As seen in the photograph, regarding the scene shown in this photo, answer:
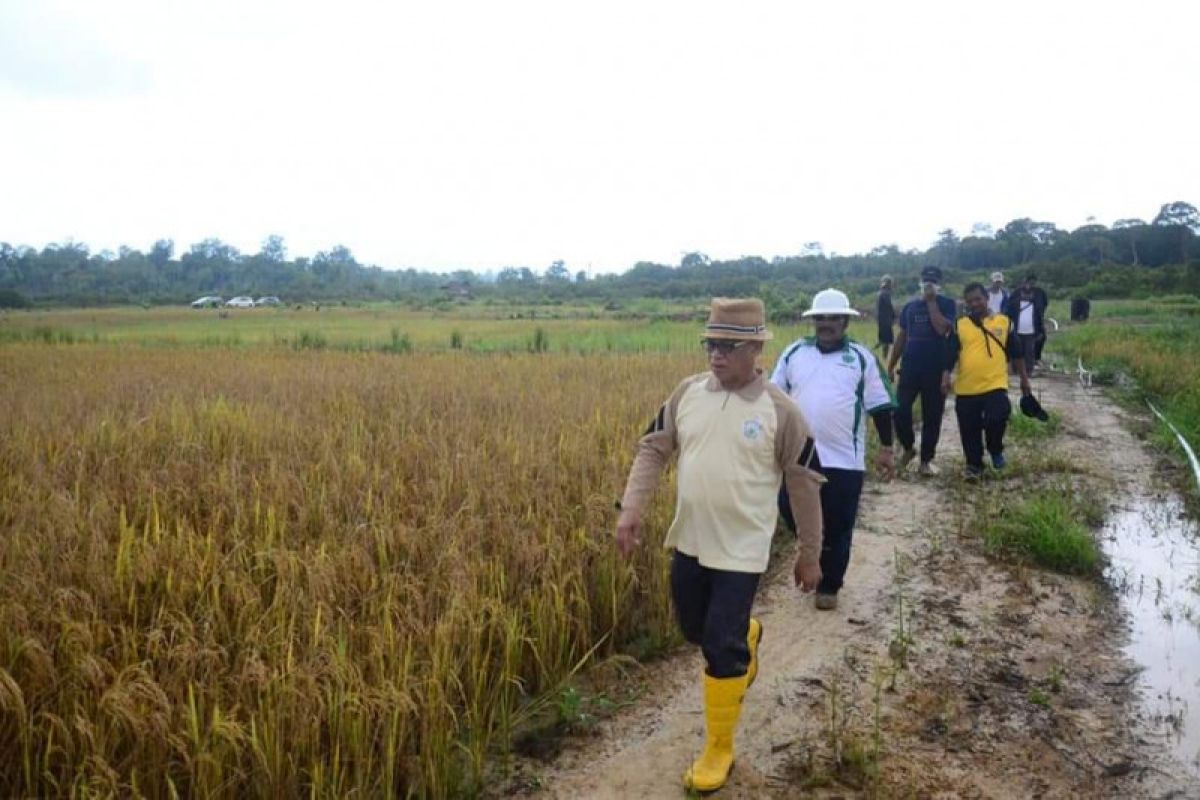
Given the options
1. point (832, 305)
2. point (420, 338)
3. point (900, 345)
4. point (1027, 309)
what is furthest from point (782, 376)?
point (420, 338)

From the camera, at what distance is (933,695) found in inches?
134

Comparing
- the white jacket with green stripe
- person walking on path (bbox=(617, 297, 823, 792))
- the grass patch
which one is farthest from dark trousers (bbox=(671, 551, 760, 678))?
the grass patch

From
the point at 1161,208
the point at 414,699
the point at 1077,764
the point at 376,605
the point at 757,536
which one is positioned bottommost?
the point at 1077,764

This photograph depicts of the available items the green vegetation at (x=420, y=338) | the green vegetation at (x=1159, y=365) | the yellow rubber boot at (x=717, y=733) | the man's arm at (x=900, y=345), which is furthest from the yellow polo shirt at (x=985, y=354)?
the green vegetation at (x=420, y=338)

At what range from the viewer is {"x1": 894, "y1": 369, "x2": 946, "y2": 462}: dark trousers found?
22.7ft

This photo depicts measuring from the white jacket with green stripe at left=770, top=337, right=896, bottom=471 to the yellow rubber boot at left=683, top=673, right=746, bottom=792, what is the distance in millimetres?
1652

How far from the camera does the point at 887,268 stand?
63594mm

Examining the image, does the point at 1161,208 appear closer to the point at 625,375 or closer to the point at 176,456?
the point at 625,375

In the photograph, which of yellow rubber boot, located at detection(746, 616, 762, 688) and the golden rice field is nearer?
the golden rice field

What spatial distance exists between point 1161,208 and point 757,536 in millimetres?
82062

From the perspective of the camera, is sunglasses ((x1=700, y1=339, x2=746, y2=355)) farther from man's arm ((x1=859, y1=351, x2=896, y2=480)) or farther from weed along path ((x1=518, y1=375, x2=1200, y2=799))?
man's arm ((x1=859, y1=351, x2=896, y2=480))

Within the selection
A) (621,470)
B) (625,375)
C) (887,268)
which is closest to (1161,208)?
(887,268)

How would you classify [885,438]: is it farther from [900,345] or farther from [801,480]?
[900,345]

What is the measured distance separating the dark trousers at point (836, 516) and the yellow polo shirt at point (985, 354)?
2.98 metres
